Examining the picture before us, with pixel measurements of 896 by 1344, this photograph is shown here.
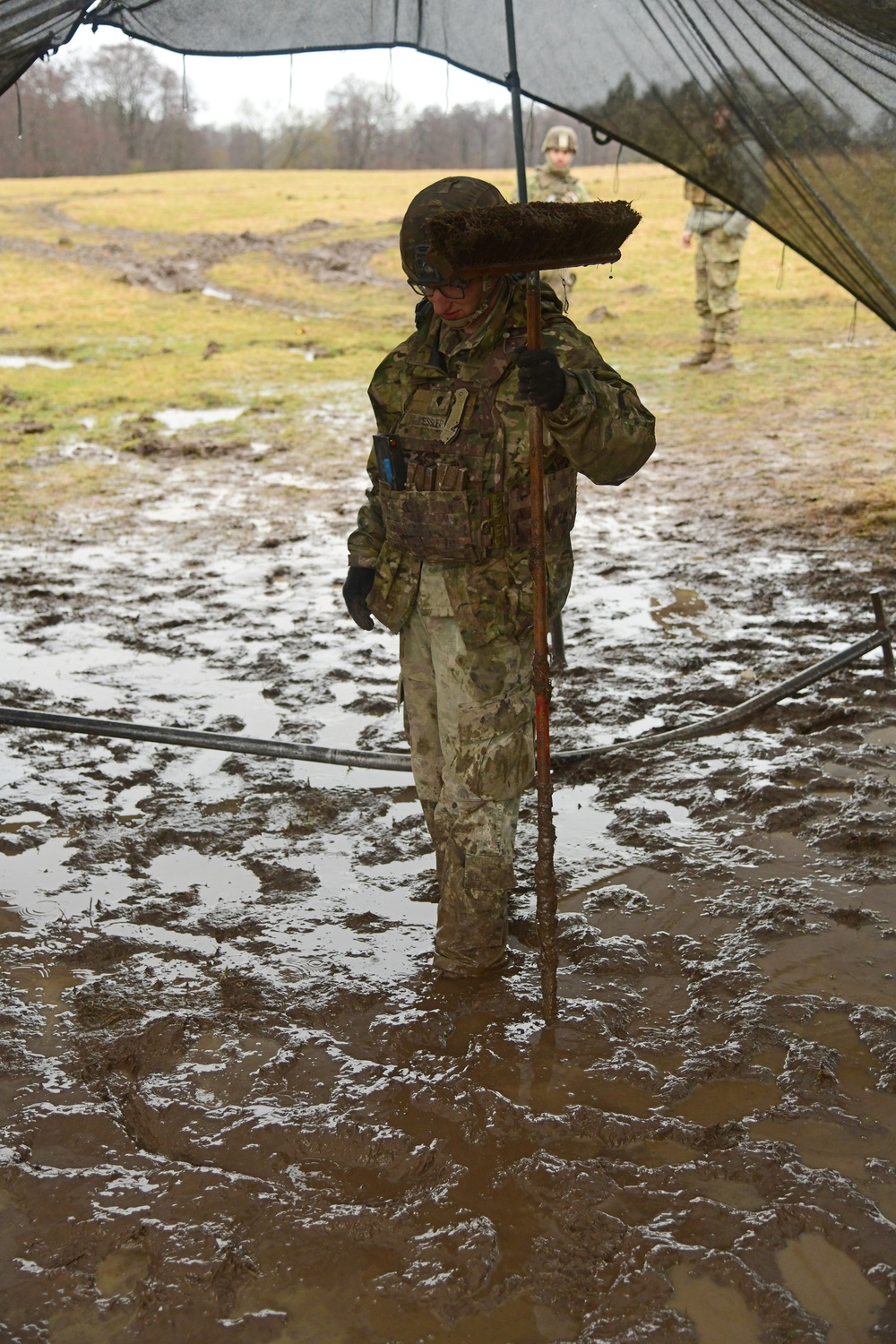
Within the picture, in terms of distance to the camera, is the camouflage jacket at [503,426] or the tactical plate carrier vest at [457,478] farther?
the tactical plate carrier vest at [457,478]

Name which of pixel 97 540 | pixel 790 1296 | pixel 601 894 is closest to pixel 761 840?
pixel 601 894

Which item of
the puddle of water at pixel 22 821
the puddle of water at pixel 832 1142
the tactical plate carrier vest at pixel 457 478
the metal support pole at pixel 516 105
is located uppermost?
the metal support pole at pixel 516 105

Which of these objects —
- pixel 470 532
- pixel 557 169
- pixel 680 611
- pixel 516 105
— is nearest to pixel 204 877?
pixel 470 532

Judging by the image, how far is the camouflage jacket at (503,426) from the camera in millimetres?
3111

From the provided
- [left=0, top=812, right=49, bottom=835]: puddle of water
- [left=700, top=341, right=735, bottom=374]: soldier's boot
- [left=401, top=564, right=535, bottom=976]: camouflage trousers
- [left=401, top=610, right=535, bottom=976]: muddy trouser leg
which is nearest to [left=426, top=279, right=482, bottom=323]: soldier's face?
[left=401, top=564, right=535, bottom=976]: camouflage trousers

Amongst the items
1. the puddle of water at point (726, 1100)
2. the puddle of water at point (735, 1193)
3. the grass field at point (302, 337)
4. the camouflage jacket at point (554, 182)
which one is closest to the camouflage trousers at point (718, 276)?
the grass field at point (302, 337)

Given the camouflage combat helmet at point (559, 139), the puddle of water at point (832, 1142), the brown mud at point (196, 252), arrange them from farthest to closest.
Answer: the brown mud at point (196, 252)
the camouflage combat helmet at point (559, 139)
the puddle of water at point (832, 1142)

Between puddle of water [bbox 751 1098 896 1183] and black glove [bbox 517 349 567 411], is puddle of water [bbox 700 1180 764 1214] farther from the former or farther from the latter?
black glove [bbox 517 349 567 411]

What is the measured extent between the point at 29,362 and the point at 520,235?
1412 centimetres

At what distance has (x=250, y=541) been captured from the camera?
820cm

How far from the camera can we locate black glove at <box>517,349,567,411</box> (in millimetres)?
2904

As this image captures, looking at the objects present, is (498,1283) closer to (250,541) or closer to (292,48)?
(292,48)

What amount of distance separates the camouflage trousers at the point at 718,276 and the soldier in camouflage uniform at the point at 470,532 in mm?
10397

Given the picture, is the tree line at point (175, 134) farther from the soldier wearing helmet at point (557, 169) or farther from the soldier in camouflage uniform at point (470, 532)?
the soldier in camouflage uniform at point (470, 532)
